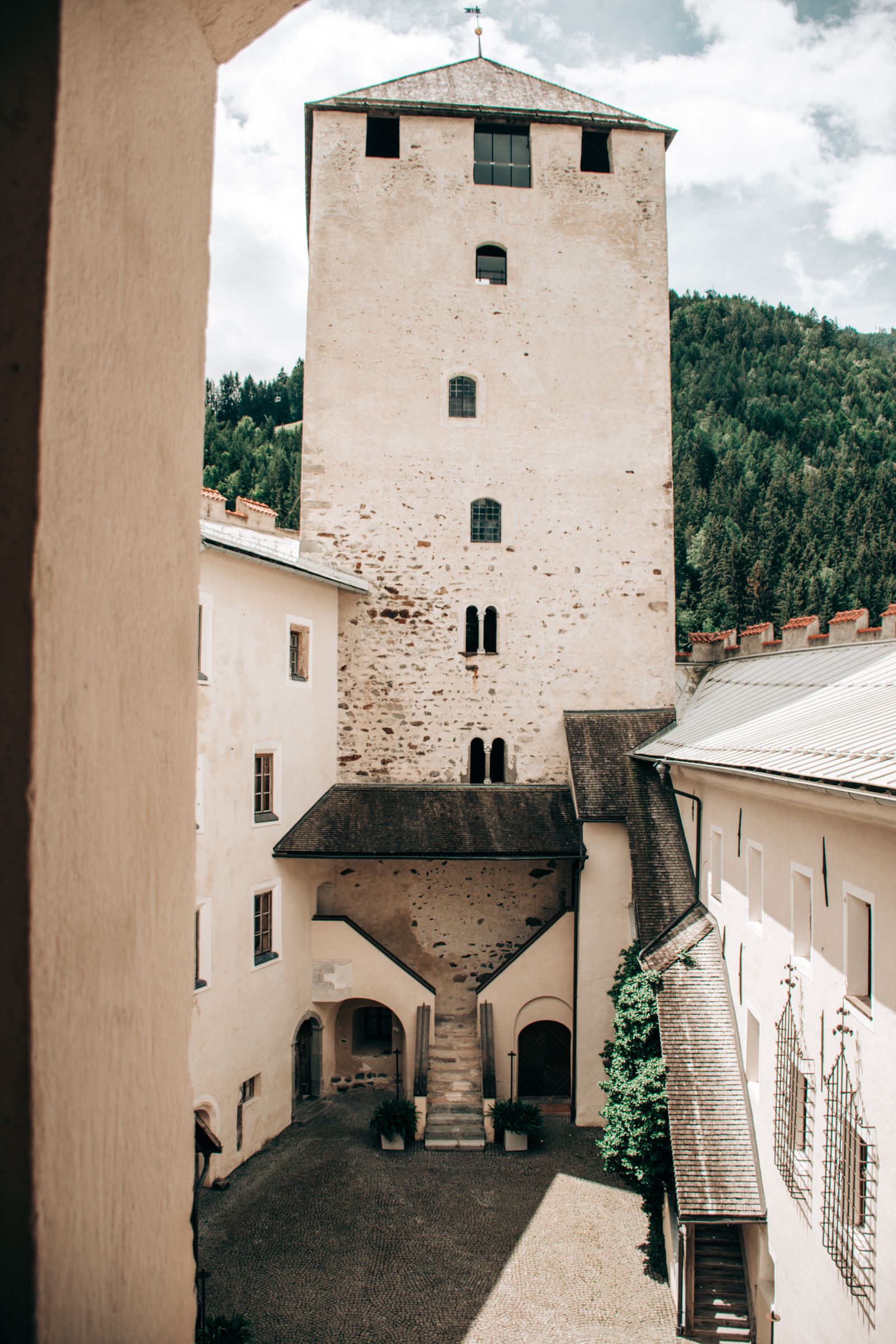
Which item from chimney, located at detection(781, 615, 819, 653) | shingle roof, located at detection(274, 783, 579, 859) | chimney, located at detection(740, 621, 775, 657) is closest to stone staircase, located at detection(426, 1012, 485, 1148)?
shingle roof, located at detection(274, 783, 579, 859)

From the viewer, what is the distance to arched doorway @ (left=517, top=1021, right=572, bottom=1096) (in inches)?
719

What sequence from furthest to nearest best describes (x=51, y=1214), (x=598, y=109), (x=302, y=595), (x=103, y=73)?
(x=598, y=109) → (x=302, y=595) → (x=103, y=73) → (x=51, y=1214)

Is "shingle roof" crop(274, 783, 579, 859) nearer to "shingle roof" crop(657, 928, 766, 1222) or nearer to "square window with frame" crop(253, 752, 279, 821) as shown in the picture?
"square window with frame" crop(253, 752, 279, 821)

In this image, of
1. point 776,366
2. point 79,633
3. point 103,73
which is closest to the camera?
point 79,633

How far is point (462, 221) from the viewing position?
768 inches

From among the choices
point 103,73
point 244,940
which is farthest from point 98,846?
point 244,940

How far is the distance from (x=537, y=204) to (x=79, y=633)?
2145cm

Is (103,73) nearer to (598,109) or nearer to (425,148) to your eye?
(425,148)

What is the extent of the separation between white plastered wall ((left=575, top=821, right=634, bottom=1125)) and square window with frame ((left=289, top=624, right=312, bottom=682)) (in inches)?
244

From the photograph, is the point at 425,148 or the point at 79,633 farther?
the point at 425,148

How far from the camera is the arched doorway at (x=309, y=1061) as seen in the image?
17.7m

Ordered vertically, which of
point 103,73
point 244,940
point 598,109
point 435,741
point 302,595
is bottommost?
point 244,940

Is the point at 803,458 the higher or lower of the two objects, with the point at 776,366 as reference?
lower

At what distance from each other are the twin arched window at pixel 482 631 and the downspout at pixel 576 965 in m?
4.39
